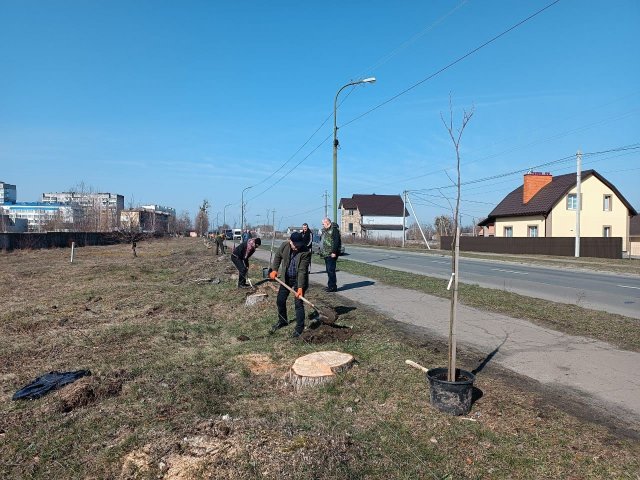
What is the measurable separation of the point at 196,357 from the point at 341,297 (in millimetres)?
5095

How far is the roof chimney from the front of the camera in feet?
149

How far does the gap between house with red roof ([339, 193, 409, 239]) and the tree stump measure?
3105 inches

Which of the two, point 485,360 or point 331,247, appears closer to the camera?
point 485,360

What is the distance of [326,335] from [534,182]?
43.4 metres

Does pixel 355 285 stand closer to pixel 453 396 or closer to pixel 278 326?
pixel 278 326

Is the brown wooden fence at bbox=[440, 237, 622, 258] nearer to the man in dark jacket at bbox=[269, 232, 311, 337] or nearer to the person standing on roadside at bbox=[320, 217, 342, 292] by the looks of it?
the person standing on roadside at bbox=[320, 217, 342, 292]

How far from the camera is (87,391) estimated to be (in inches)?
210

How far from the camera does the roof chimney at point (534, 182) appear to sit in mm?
45344

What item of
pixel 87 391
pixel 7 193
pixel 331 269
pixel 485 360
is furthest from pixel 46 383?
pixel 7 193

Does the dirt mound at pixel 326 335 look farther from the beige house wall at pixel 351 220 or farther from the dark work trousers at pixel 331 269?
the beige house wall at pixel 351 220

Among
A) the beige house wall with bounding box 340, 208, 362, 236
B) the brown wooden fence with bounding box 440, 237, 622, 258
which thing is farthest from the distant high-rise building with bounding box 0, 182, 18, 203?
the brown wooden fence with bounding box 440, 237, 622, 258

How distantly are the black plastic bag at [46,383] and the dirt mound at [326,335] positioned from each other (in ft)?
9.68

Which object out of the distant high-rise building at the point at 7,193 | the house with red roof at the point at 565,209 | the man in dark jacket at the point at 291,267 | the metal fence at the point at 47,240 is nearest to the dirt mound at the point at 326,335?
the man in dark jacket at the point at 291,267

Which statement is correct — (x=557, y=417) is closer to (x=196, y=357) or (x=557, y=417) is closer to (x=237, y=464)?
(x=237, y=464)
